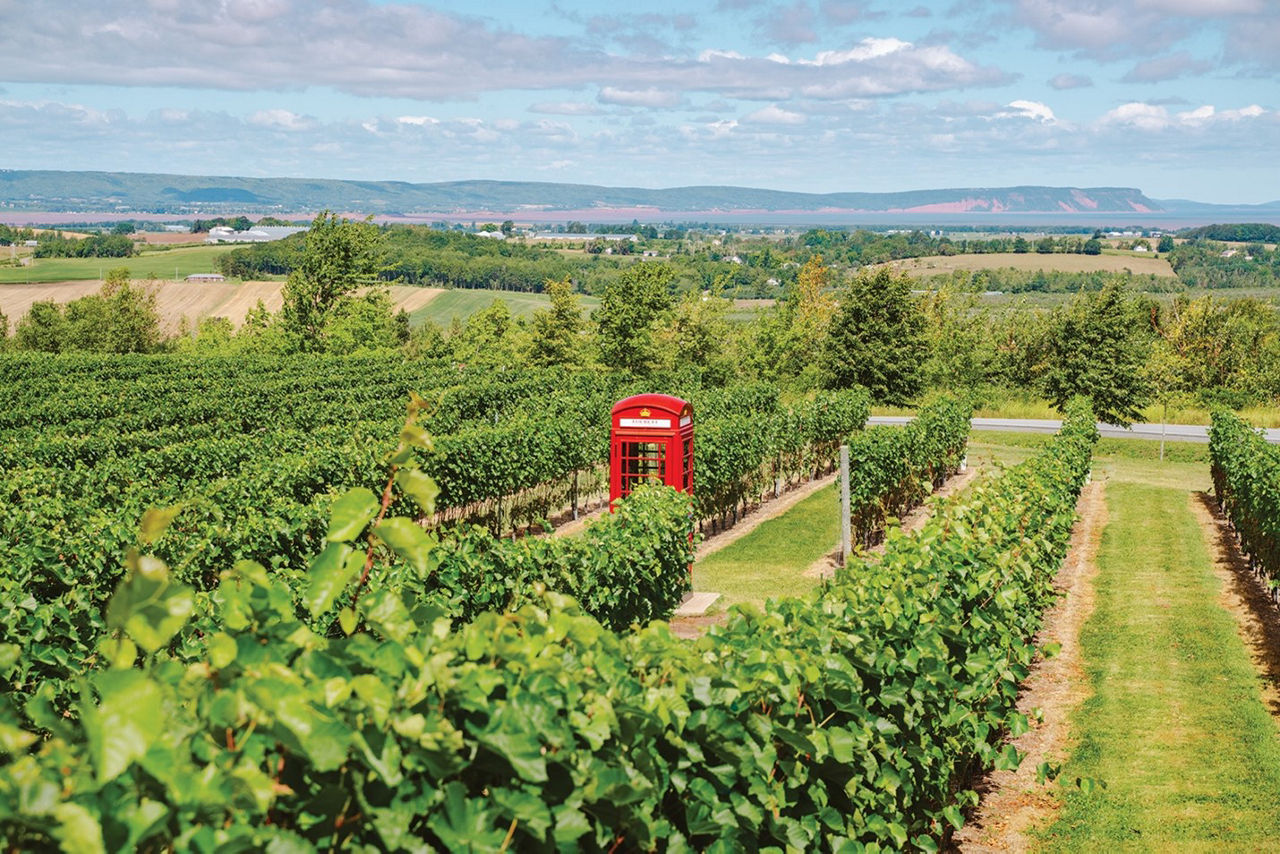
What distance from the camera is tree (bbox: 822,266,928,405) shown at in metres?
43.8

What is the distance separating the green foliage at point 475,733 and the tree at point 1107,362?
34.0 metres

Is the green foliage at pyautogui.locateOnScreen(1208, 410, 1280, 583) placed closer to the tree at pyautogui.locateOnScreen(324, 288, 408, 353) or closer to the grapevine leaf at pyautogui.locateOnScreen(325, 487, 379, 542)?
the grapevine leaf at pyautogui.locateOnScreen(325, 487, 379, 542)

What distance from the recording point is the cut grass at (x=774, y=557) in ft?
53.7

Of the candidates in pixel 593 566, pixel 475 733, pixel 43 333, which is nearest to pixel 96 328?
pixel 43 333

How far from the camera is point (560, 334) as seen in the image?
55062 mm

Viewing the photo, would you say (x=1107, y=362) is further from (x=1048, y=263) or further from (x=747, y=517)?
(x=1048, y=263)

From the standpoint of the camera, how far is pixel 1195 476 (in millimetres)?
29328

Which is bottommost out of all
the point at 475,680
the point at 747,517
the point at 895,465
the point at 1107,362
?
the point at 747,517

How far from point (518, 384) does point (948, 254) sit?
5557 inches

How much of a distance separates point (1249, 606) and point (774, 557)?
23.8 ft

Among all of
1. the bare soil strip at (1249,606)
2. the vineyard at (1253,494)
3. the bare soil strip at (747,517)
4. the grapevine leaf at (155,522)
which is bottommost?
the bare soil strip at (747,517)

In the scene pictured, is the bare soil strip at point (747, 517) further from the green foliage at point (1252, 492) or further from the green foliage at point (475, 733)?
the green foliage at point (475, 733)

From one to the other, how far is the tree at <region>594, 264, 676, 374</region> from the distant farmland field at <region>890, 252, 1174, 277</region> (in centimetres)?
9270

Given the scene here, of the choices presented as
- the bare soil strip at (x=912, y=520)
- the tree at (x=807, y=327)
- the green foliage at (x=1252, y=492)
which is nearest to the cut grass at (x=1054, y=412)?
the tree at (x=807, y=327)
